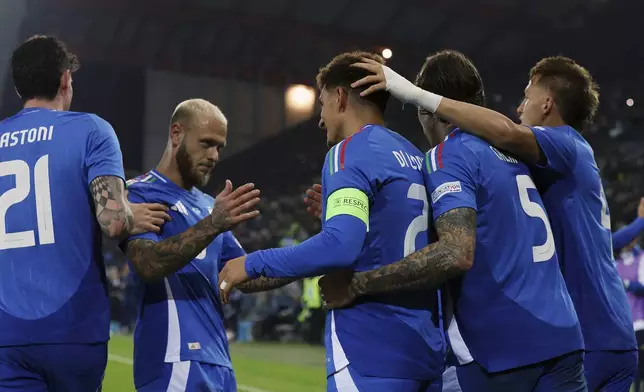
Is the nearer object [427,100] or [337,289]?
[337,289]

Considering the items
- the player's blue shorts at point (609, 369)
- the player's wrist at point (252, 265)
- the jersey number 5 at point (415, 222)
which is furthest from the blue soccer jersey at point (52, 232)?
the player's blue shorts at point (609, 369)

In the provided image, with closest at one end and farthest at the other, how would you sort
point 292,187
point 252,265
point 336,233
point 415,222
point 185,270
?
1. point 336,233
2. point 252,265
3. point 415,222
4. point 185,270
5. point 292,187

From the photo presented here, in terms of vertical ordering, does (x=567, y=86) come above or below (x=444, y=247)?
above

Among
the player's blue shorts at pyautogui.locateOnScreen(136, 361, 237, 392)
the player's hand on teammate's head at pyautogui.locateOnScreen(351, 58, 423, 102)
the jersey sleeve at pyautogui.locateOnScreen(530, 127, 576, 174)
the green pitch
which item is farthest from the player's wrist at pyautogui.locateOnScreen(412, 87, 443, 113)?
the green pitch

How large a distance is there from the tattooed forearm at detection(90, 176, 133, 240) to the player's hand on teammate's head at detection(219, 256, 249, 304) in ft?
1.53

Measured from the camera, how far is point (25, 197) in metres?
3.08

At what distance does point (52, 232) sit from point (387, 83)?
Result: 4.43 ft

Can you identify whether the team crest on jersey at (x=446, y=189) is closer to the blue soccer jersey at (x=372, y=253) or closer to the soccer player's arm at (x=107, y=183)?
the blue soccer jersey at (x=372, y=253)

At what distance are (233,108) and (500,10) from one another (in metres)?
11.9

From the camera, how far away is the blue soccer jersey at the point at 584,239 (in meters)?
3.23

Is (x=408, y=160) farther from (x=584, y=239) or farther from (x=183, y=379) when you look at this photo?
(x=183, y=379)

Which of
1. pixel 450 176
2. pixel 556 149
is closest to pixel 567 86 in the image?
pixel 556 149

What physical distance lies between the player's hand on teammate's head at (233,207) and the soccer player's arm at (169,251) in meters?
0.03

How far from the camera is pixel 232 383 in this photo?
3.73 meters
